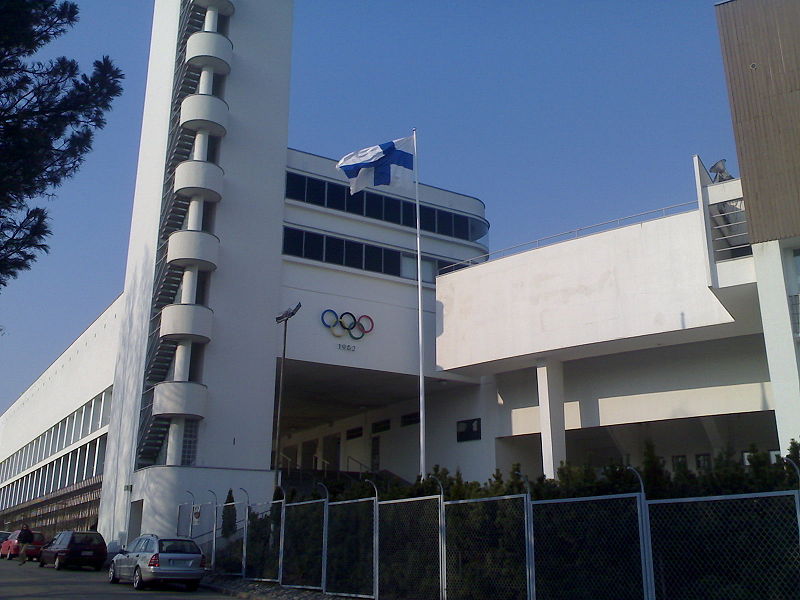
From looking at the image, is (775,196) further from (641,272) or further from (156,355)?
(156,355)

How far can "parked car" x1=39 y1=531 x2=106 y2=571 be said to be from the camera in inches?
1179

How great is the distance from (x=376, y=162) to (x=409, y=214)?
10522 mm

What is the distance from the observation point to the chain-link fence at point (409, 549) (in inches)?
600

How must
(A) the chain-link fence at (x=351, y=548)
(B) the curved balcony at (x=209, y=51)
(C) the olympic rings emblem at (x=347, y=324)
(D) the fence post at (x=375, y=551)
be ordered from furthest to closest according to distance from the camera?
(C) the olympic rings emblem at (x=347, y=324), (B) the curved balcony at (x=209, y=51), (A) the chain-link fence at (x=351, y=548), (D) the fence post at (x=375, y=551)

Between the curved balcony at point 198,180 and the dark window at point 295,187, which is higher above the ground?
the dark window at point 295,187

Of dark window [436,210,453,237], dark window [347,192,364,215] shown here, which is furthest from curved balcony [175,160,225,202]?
dark window [436,210,453,237]

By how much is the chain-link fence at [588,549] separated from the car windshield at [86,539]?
891 inches

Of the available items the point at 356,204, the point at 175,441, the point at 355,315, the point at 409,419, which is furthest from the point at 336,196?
the point at 175,441

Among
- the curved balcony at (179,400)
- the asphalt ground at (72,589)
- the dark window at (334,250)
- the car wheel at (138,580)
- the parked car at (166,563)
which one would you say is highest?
the dark window at (334,250)

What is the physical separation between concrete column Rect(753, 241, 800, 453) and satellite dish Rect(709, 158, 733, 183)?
4653 mm

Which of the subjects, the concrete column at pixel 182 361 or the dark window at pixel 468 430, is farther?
the dark window at pixel 468 430

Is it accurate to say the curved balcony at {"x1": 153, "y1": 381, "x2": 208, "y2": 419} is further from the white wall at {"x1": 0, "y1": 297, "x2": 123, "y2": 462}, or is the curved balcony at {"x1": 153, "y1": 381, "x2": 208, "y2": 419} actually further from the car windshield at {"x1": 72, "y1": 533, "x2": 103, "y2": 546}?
the white wall at {"x1": 0, "y1": 297, "x2": 123, "y2": 462}

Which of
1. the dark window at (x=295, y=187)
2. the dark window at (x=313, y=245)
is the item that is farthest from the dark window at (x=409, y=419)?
the dark window at (x=295, y=187)

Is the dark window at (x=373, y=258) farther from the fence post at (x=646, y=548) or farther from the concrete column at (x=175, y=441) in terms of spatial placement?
the fence post at (x=646, y=548)
